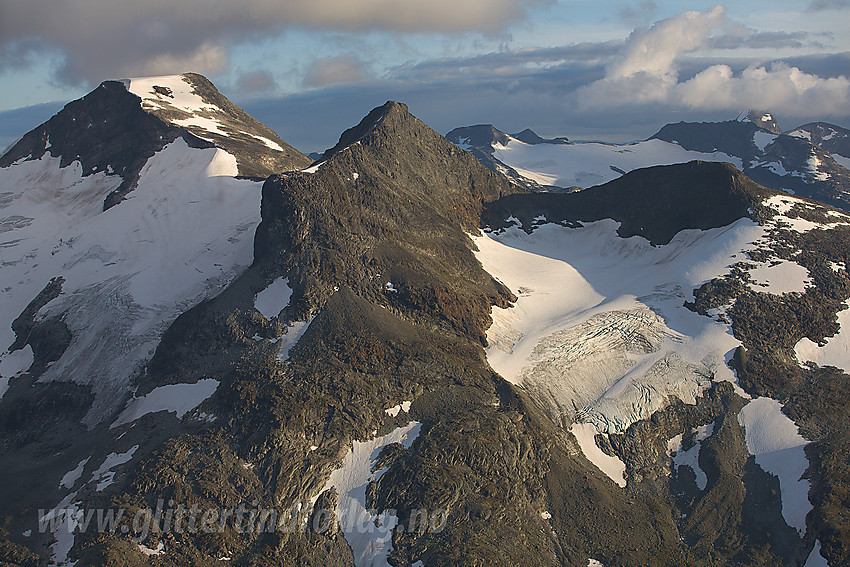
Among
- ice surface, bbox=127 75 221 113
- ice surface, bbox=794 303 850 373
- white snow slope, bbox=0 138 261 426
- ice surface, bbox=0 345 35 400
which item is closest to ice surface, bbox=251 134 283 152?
ice surface, bbox=127 75 221 113

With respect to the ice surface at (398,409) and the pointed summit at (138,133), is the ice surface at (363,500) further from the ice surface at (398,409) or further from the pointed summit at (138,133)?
the pointed summit at (138,133)

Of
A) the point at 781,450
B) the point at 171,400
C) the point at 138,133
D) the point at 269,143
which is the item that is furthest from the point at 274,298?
the point at 269,143

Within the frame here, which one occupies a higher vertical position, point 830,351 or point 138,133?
point 138,133

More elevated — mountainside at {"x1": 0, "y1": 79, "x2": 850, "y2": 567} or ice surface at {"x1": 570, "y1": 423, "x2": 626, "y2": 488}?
mountainside at {"x1": 0, "y1": 79, "x2": 850, "y2": 567}

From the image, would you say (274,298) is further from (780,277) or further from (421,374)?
(780,277)

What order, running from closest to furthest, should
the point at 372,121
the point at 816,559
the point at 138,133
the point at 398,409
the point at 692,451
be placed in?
the point at 816,559 < the point at 398,409 < the point at 692,451 < the point at 372,121 < the point at 138,133

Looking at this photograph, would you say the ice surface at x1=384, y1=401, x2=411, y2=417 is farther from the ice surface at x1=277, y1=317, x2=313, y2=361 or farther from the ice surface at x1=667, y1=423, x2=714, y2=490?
the ice surface at x1=667, y1=423, x2=714, y2=490

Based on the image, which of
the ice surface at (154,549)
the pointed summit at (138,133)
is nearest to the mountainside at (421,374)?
the ice surface at (154,549)
